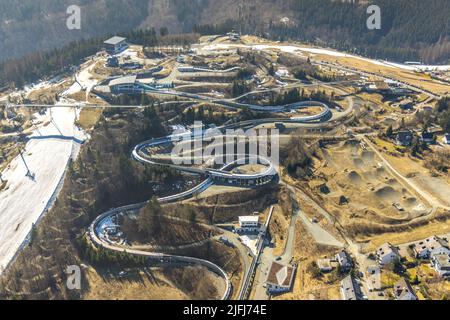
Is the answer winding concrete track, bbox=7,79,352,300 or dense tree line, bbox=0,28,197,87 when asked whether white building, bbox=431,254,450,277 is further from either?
Answer: dense tree line, bbox=0,28,197,87

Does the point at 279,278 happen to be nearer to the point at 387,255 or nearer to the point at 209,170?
the point at 387,255

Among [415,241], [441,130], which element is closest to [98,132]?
[415,241]

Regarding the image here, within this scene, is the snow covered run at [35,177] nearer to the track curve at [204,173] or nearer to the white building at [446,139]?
the track curve at [204,173]

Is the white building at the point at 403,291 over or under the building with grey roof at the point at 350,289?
over

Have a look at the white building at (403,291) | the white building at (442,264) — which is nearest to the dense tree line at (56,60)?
the white building at (442,264)

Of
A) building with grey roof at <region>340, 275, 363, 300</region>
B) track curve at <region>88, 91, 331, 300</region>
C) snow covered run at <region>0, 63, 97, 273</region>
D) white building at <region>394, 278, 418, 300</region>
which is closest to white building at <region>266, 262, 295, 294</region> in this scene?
track curve at <region>88, 91, 331, 300</region>

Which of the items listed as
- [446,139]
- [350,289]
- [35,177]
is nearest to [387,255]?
[350,289]

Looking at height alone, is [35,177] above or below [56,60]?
below
